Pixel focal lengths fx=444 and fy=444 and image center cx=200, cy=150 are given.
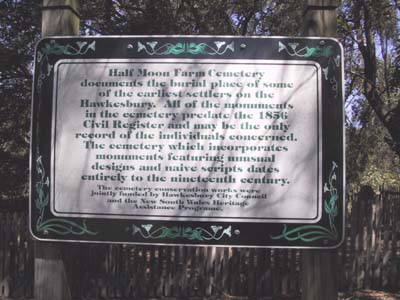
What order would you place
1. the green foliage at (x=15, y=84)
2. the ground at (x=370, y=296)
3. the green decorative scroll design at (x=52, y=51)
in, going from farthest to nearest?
the green foliage at (x=15, y=84), the ground at (x=370, y=296), the green decorative scroll design at (x=52, y=51)

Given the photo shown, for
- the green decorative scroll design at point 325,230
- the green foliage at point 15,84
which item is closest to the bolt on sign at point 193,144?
the green decorative scroll design at point 325,230

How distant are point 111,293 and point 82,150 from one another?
5124mm

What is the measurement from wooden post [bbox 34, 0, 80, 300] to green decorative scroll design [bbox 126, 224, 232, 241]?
23.8 inches

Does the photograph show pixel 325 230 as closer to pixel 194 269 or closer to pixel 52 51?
pixel 52 51

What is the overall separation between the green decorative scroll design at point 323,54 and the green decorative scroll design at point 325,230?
64cm

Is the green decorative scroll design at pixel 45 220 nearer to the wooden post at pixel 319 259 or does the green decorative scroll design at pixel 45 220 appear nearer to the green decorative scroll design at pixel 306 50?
the wooden post at pixel 319 259

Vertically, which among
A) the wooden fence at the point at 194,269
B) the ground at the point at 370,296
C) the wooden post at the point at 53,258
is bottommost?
the ground at the point at 370,296

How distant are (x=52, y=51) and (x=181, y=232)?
1.61 m

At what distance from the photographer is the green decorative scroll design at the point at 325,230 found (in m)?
3.00

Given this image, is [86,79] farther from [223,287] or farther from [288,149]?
[223,287]

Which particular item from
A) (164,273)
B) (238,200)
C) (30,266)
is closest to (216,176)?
(238,200)

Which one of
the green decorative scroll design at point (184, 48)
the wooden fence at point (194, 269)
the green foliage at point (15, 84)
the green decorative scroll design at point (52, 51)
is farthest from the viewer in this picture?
the green foliage at point (15, 84)

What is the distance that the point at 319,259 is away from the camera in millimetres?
3039

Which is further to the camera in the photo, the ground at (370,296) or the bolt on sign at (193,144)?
the ground at (370,296)
